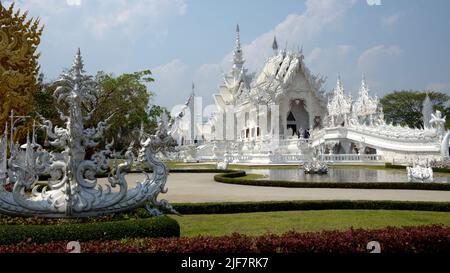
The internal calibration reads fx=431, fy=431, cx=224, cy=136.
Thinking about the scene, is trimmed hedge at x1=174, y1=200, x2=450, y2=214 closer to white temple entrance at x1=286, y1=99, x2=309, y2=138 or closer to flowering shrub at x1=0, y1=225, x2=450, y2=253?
flowering shrub at x1=0, y1=225, x2=450, y2=253

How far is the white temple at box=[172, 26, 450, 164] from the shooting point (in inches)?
1225

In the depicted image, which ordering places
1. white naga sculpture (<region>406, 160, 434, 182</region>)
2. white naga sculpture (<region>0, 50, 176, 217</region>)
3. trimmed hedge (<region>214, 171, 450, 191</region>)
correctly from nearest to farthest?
white naga sculpture (<region>0, 50, 176, 217</region>) → trimmed hedge (<region>214, 171, 450, 191</region>) → white naga sculpture (<region>406, 160, 434, 182</region>)

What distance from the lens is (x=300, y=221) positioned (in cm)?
903

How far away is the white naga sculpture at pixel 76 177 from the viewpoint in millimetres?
6988

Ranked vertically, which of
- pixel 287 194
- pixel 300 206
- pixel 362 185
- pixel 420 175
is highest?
pixel 420 175

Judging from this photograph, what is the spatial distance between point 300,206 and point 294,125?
130 ft

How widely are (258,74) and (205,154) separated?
13960 mm

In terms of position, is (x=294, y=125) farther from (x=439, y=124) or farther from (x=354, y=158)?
(x=439, y=124)

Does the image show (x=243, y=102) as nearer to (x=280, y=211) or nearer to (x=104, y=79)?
(x=104, y=79)

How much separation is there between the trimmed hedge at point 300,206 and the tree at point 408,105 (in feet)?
173

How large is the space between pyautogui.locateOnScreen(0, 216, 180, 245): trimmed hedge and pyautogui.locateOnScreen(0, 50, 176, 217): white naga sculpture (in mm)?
783

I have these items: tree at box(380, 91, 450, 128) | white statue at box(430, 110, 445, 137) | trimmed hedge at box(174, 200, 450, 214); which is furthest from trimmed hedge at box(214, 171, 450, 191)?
tree at box(380, 91, 450, 128)

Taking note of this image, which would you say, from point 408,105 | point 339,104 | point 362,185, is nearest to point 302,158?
point 339,104
